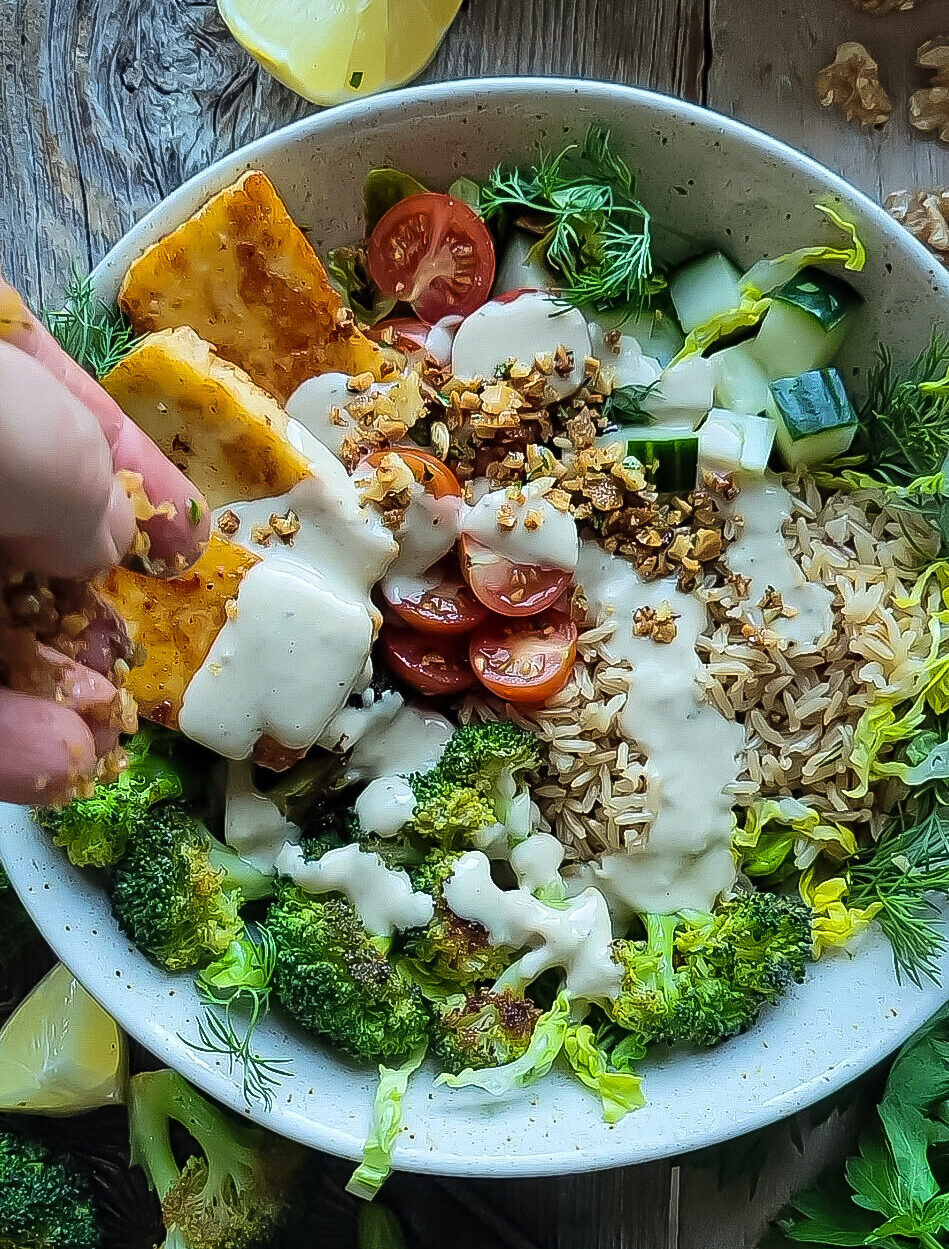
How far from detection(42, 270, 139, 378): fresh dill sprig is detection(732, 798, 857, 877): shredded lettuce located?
118 centimetres

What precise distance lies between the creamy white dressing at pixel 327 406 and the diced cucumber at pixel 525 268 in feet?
0.92

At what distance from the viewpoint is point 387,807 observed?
1.72m

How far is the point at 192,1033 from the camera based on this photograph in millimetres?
1627

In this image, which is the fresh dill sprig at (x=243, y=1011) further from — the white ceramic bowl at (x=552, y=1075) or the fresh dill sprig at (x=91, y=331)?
the fresh dill sprig at (x=91, y=331)

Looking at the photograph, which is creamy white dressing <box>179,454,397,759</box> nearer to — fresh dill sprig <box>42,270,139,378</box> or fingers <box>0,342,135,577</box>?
fresh dill sprig <box>42,270,139,378</box>

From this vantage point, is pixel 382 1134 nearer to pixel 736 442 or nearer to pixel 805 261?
pixel 736 442

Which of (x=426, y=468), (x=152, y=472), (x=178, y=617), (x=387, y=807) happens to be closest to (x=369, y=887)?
(x=387, y=807)

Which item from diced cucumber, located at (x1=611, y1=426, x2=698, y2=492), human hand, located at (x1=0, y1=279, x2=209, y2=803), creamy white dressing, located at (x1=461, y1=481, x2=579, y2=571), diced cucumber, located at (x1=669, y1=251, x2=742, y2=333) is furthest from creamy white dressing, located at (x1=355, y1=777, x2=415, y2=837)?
diced cucumber, located at (x1=669, y1=251, x2=742, y2=333)

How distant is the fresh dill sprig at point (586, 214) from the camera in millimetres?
1761

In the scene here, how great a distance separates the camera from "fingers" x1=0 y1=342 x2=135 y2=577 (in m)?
0.87

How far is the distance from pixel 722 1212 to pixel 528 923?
0.84 meters

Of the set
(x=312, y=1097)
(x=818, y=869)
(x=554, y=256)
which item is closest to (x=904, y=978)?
(x=818, y=869)

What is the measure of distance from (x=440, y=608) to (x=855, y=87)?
1239mm

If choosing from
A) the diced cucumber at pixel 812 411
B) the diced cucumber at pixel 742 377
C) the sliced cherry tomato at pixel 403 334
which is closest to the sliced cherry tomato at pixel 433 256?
the sliced cherry tomato at pixel 403 334
